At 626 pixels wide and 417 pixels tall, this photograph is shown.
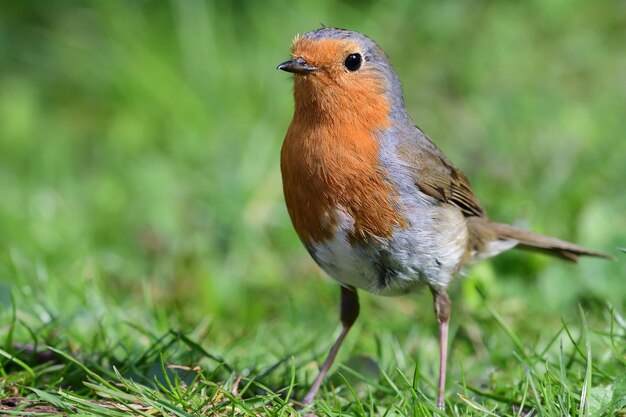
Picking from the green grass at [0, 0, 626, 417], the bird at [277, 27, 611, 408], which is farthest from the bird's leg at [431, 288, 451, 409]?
the green grass at [0, 0, 626, 417]

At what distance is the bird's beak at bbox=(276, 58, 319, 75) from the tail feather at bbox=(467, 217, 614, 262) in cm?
106

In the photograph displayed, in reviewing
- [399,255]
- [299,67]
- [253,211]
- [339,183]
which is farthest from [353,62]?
[253,211]

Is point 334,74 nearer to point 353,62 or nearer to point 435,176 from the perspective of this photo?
point 353,62

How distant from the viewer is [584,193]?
5406 mm

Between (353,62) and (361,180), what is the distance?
18.8 inches

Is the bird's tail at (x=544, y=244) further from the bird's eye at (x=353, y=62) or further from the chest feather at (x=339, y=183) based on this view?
the bird's eye at (x=353, y=62)

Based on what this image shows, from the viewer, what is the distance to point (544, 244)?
440 centimetres

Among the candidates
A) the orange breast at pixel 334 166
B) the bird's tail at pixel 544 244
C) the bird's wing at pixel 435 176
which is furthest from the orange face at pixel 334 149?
the bird's tail at pixel 544 244

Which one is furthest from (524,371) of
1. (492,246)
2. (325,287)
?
(325,287)

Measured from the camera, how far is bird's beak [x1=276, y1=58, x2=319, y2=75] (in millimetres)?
3535

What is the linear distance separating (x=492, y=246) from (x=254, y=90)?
11.0 ft

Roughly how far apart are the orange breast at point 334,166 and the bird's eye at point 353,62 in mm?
69

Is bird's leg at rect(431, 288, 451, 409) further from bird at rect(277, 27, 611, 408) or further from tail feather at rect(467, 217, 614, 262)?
tail feather at rect(467, 217, 614, 262)

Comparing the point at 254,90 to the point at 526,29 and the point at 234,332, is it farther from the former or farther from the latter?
the point at 234,332
